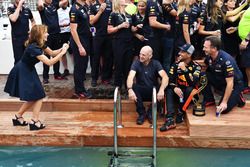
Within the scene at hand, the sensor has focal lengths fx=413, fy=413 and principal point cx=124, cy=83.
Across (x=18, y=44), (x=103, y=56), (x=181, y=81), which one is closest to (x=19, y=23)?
(x=18, y=44)

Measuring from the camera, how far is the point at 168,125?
613cm

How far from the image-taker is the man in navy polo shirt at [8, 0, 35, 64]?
7.28 metres

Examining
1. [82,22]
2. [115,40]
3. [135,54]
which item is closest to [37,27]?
[82,22]

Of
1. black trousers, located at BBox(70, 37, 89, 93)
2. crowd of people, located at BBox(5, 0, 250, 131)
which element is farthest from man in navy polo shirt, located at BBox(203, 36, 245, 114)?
A: black trousers, located at BBox(70, 37, 89, 93)

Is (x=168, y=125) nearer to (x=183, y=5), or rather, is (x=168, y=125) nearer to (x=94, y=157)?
(x=94, y=157)

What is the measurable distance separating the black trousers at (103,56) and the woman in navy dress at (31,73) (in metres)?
1.23

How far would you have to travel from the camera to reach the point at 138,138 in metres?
5.93

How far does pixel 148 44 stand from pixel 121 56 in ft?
1.63

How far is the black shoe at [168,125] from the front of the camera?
6.10 metres

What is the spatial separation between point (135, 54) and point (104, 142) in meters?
2.00

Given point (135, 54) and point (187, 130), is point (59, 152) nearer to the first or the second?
point (187, 130)

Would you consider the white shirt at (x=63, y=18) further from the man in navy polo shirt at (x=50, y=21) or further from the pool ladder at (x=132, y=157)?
the pool ladder at (x=132, y=157)

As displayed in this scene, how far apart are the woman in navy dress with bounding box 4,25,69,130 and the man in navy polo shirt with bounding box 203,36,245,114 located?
218cm

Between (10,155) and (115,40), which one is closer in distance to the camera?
(10,155)
